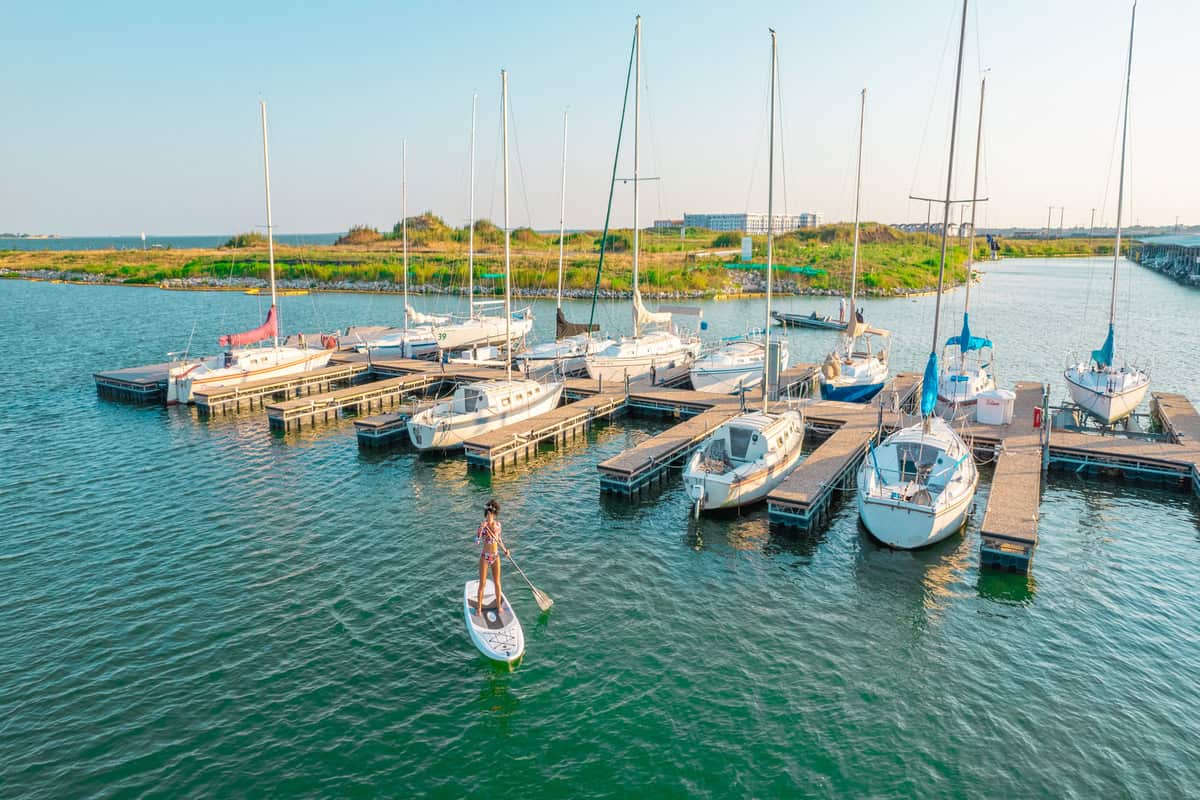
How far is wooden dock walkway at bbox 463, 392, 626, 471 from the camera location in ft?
105

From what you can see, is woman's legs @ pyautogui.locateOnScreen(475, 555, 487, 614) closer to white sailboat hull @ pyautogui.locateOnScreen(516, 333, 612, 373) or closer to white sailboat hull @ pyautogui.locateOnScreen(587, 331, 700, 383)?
white sailboat hull @ pyautogui.locateOnScreen(587, 331, 700, 383)

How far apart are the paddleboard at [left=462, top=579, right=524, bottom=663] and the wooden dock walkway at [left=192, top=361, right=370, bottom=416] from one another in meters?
28.7

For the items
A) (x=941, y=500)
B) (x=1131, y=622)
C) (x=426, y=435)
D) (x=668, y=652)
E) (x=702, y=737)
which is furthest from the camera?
(x=426, y=435)

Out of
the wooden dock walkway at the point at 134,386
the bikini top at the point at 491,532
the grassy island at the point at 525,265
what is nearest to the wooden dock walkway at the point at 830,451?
the bikini top at the point at 491,532

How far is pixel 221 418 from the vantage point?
130 feet

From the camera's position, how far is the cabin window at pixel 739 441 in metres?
28.0

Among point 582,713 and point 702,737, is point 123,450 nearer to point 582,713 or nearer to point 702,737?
point 582,713

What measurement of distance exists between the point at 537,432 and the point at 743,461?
35.1 feet

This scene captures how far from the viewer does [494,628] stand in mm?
17312

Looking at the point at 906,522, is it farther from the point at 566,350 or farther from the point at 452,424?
the point at 566,350

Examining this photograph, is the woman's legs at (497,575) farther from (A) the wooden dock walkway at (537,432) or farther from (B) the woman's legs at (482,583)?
(A) the wooden dock walkway at (537,432)

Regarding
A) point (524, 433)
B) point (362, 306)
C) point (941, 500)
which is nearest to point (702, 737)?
point (941, 500)

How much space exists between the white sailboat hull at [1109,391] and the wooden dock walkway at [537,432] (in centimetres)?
2344

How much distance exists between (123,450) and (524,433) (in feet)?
59.6
